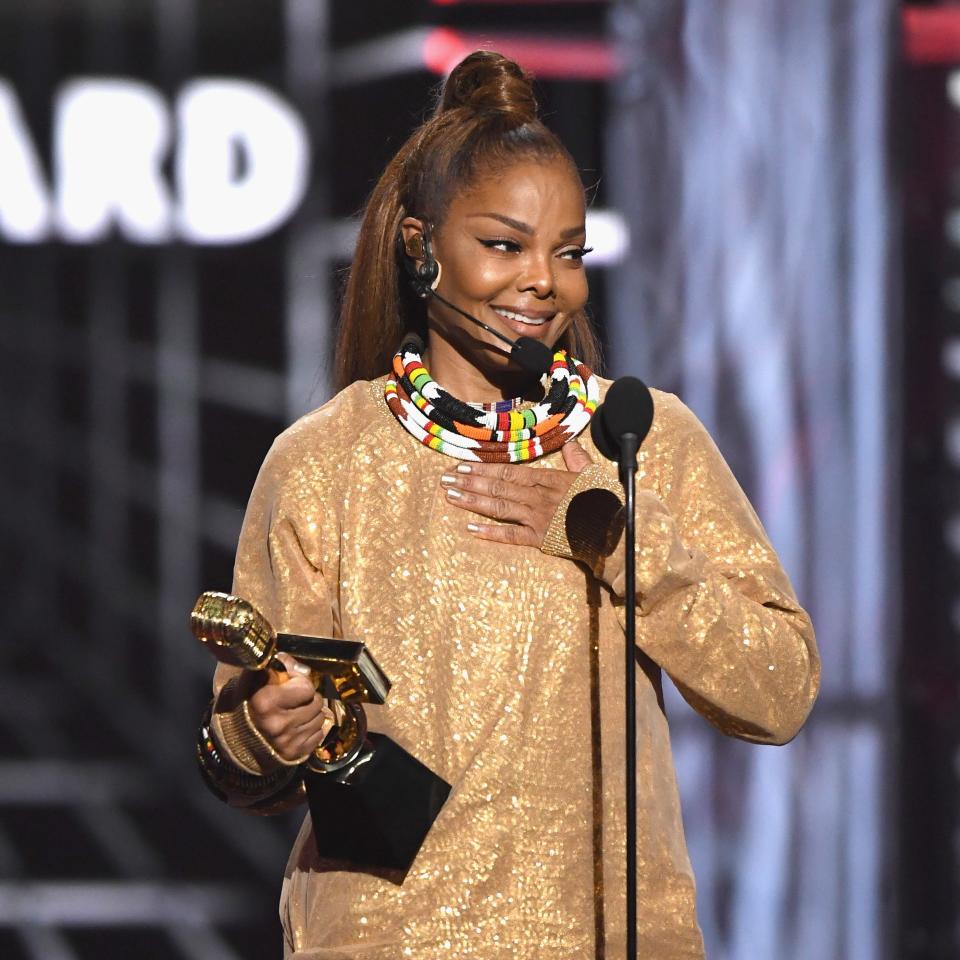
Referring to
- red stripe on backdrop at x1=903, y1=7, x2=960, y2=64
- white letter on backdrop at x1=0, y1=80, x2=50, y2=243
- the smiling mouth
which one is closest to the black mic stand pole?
the smiling mouth

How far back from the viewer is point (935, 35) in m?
3.05

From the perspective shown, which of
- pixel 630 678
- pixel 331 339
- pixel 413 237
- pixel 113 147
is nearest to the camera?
pixel 630 678

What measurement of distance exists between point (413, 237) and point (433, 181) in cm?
7

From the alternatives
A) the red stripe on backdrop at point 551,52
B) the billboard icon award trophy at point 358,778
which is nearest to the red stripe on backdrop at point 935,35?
the red stripe on backdrop at point 551,52

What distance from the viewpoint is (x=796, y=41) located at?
299 centimetres

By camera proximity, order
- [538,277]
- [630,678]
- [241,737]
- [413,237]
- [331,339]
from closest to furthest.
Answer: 1. [630,678]
2. [241,737]
3. [538,277]
4. [413,237]
5. [331,339]

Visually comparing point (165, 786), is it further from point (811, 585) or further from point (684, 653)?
point (684, 653)

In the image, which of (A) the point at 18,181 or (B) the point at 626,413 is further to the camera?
(A) the point at 18,181

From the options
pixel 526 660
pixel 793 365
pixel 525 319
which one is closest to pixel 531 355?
pixel 525 319

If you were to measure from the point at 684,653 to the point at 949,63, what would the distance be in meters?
1.95

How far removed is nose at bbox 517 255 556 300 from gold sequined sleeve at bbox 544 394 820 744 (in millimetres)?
184

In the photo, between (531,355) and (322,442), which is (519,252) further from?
(322,442)

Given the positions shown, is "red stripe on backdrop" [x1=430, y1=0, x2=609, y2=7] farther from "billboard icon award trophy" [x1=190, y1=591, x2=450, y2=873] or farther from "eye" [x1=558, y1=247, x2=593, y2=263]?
"billboard icon award trophy" [x1=190, y1=591, x2=450, y2=873]

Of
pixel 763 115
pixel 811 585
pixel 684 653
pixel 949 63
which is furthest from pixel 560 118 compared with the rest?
pixel 684 653
